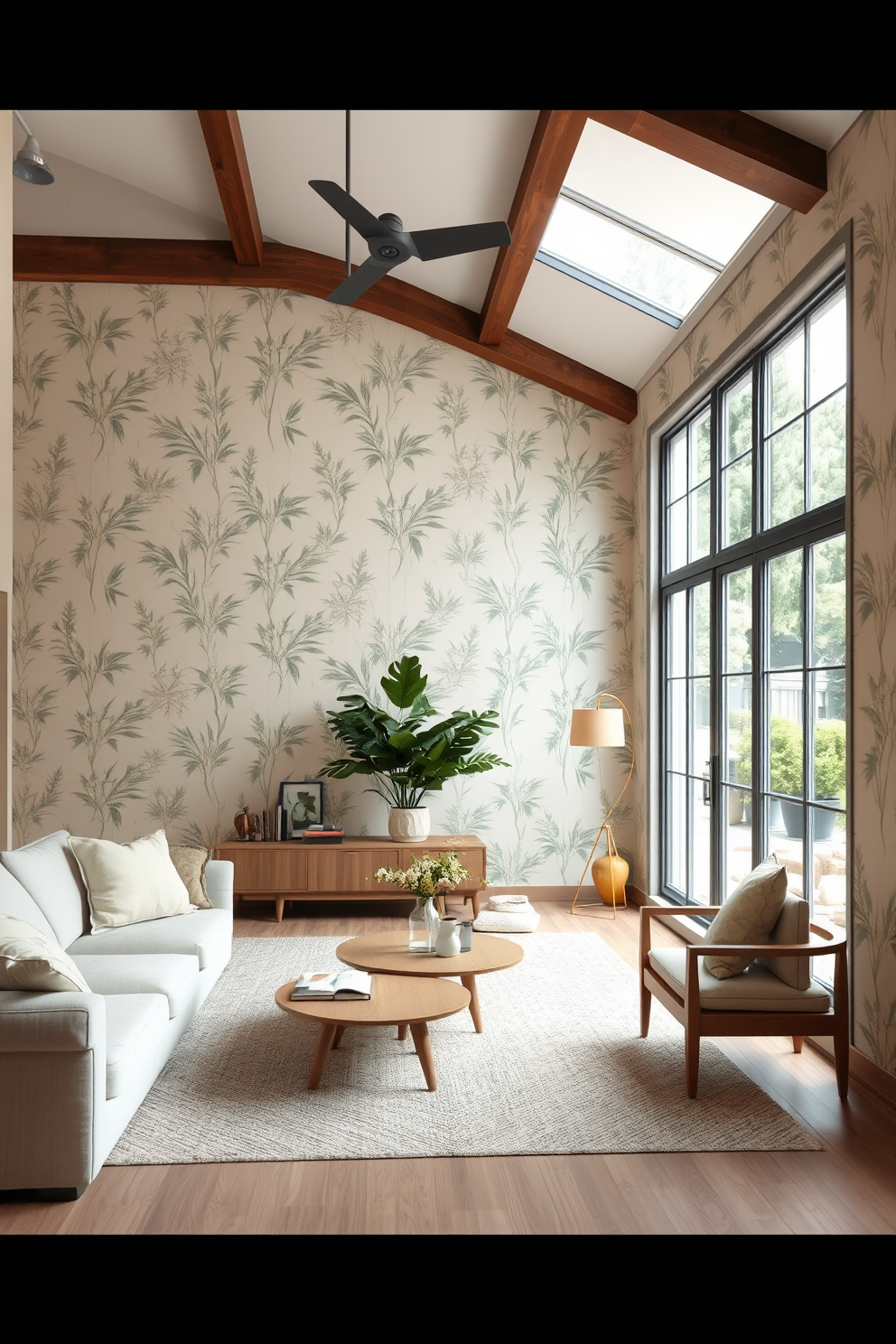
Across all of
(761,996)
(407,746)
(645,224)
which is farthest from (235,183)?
(761,996)

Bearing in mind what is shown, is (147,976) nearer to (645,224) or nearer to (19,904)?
(19,904)

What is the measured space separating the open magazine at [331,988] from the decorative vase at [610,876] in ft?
11.1

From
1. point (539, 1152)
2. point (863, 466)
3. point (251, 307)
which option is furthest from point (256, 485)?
point (539, 1152)

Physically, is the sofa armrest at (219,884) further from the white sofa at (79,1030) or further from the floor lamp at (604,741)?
the floor lamp at (604,741)

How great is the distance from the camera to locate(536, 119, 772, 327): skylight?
15.2 ft

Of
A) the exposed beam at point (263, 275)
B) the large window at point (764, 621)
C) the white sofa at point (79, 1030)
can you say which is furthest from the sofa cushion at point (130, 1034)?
the exposed beam at point (263, 275)

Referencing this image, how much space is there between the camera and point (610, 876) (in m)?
6.78

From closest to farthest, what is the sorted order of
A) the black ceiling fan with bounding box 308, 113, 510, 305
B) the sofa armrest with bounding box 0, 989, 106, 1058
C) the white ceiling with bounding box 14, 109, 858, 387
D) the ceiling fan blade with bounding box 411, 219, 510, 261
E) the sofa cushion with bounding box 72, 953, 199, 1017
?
the sofa armrest with bounding box 0, 989, 106, 1058, the sofa cushion with bounding box 72, 953, 199, 1017, the black ceiling fan with bounding box 308, 113, 510, 305, the ceiling fan blade with bounding box 411, 219, 510, 261, the white ceiling with bounding box 14, 109, 858, 387

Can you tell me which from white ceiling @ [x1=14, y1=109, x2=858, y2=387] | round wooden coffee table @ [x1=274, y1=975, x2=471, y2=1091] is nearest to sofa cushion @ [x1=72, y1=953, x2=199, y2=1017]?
round wooden coffee table @ [x1=274, y1=975, x2=471, y2=1091]

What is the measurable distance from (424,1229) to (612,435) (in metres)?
5.91

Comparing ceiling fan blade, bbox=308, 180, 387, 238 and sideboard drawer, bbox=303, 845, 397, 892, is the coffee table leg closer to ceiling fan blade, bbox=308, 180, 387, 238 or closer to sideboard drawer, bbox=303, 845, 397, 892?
sideboard drawer, bbox=303, 845, 397, 892

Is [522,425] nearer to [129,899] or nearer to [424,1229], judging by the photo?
[129,899]

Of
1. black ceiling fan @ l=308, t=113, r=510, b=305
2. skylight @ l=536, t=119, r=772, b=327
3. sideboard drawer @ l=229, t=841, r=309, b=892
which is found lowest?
sideboard drawer @ l=229, t=841, r=309, b=892

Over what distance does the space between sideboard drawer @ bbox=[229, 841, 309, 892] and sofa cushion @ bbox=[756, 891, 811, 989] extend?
358 cm
